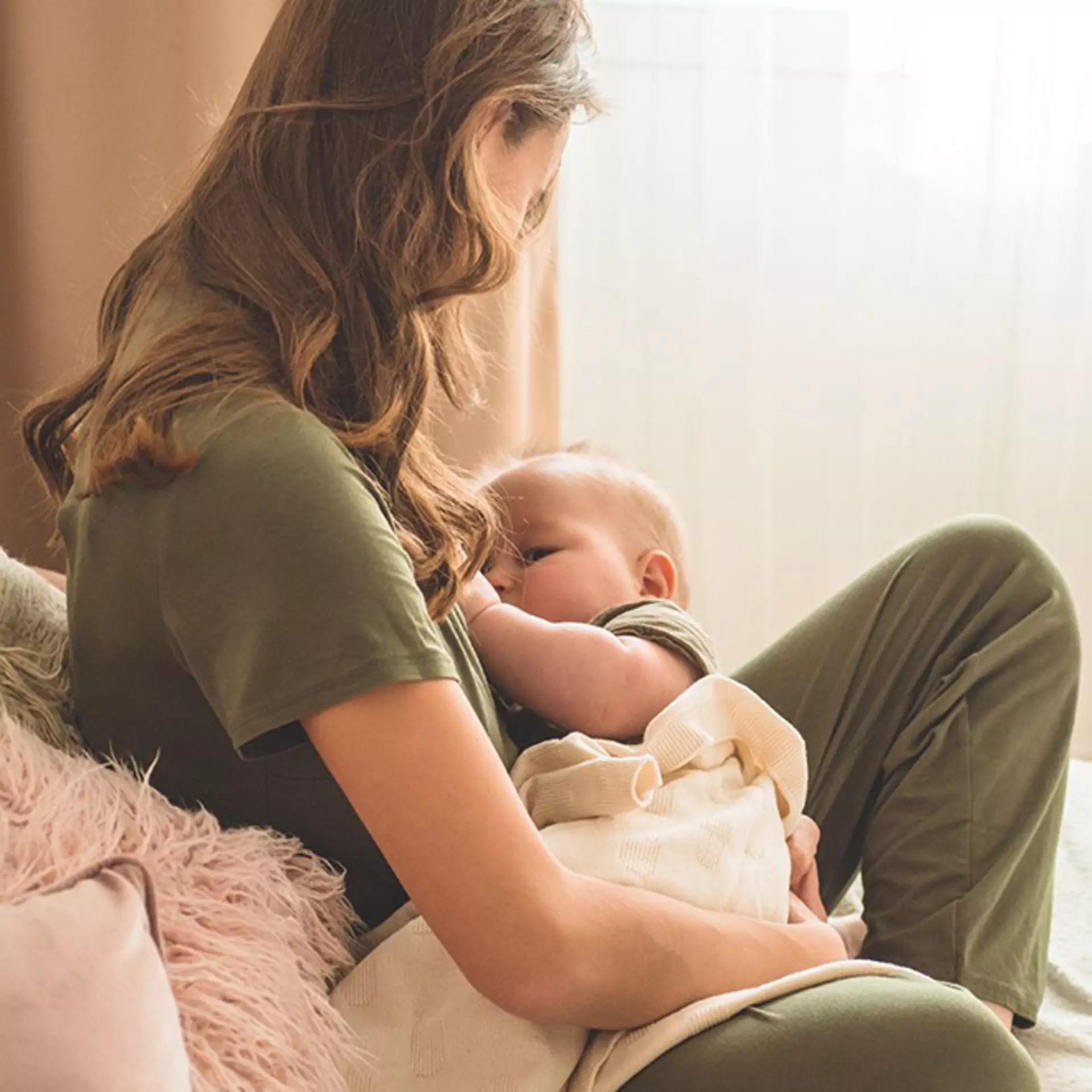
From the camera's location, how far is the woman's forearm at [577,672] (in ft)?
4.17

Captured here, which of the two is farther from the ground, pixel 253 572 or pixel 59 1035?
pixel 253 572

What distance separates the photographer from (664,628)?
4.40 ft

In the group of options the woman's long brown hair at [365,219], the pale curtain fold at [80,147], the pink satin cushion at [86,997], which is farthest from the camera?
the pale curtain fold at [80,147]

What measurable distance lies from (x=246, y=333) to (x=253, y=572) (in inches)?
8.2

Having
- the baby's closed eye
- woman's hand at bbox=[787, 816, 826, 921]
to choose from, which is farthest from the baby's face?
woman's hand at bbox=[787, 816, 826, 921]

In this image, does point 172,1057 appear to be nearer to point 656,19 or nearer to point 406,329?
point 406,329

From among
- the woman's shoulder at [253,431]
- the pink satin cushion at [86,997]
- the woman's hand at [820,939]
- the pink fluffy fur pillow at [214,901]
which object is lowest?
the woman's hand at [820,939]

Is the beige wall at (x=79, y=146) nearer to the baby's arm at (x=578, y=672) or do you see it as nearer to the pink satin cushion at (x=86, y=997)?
the baby's arm at (x=578, y=672)

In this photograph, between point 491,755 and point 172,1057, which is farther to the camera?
point 491,755

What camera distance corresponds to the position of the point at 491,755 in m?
0.91

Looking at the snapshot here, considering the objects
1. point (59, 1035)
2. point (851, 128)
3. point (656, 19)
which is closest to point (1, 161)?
point (656, 19)

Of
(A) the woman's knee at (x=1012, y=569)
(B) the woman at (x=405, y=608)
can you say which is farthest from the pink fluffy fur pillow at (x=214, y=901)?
(A) the woman's knee at (x=1012, y=569)

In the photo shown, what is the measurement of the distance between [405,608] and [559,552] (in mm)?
582

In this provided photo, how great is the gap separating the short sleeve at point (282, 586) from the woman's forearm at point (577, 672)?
36 cm
